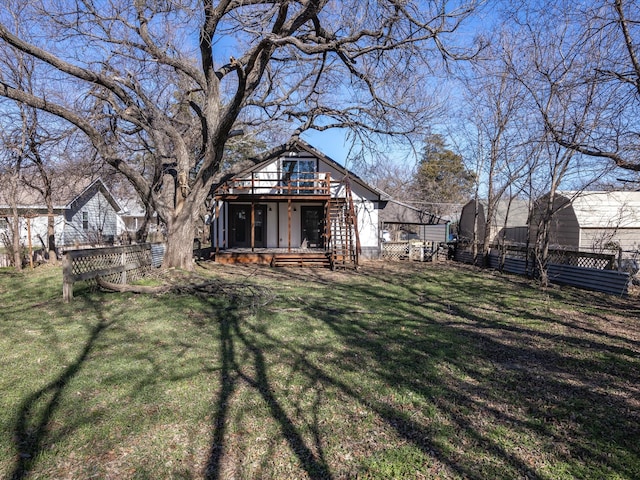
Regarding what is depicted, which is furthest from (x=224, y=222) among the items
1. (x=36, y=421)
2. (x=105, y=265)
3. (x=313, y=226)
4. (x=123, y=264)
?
(x=36, y=421)

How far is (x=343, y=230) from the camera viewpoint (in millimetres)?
18922

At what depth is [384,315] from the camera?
293 inches

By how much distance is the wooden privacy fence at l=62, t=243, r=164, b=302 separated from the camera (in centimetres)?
768

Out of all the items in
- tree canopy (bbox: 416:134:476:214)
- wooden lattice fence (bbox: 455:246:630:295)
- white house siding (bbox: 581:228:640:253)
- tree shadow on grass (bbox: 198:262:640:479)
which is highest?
tree canopy (bbox: 416:134:476:214)

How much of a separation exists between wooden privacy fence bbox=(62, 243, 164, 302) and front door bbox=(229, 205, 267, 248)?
8380mm

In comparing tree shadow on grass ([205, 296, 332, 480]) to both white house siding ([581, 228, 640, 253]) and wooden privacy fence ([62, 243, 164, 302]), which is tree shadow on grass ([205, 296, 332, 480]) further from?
white house siding ([581, 228, 640, 253])

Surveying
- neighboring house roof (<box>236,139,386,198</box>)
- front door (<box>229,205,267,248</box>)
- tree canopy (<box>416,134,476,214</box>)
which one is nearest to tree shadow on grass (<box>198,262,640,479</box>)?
neighboring house roof (<box>236,139,386,198</box>)

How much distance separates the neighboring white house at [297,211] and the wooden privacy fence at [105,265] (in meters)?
8.05

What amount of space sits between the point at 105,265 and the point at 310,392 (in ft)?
23.6

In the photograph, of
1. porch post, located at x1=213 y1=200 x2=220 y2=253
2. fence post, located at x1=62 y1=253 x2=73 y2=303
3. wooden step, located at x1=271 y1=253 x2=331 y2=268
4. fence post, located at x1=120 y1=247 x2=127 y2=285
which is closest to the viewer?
fence post, located at x1=62 y1=253 x2=73 y2=303

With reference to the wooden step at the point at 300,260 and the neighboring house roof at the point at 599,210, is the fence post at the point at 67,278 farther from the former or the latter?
the neighboring house roof at the point at 599,210

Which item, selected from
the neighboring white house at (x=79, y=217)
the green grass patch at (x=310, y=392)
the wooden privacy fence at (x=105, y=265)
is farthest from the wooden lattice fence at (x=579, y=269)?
the neighboring white house at (x=79, y=217)

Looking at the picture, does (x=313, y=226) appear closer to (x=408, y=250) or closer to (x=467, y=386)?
(x=408, y=250)

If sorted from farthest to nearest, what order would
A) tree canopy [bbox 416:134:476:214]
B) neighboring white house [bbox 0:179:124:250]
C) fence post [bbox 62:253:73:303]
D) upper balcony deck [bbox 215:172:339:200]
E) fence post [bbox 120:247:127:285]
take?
tree canopy [bbox 416:134:476:214], neighboring white house [bbox 0:179:124:250], upper balcony deck [bbox 215:172:339:200], fence post [bbox 120:247:127:285], fence post [bbox 62:253:73:303]
